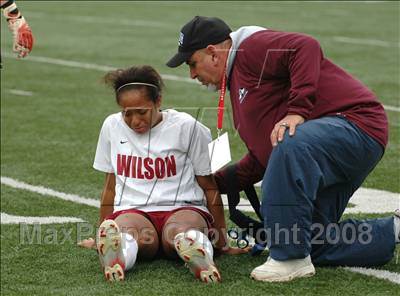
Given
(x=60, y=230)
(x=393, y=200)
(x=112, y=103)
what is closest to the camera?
(x=60, y=230)

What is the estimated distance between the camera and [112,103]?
10531mm

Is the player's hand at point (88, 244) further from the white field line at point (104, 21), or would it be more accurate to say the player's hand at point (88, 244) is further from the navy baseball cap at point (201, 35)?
the white field line at point (104, 21)

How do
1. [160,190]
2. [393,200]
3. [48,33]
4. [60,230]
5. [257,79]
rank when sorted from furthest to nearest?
[48,33], [393,200], [60,230], [160,190], [257,79]

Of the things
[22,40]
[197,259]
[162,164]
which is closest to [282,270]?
[197,259]

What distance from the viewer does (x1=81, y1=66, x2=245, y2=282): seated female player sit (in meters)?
4.95

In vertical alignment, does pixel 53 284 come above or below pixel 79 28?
above

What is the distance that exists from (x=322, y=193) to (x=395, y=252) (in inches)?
22.9

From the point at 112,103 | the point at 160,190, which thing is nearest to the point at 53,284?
the point at 160,190

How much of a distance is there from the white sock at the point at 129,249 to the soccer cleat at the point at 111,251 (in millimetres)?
32

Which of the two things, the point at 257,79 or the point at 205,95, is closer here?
the point at 257,79

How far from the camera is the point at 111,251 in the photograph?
4.63m

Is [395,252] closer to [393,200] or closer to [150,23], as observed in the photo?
[393,200]

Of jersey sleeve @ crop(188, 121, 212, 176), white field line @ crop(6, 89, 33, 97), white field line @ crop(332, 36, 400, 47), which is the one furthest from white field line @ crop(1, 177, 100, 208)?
white field line @ crop(332, 36, 400, 47)

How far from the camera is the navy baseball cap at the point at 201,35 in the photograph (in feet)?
15.6
